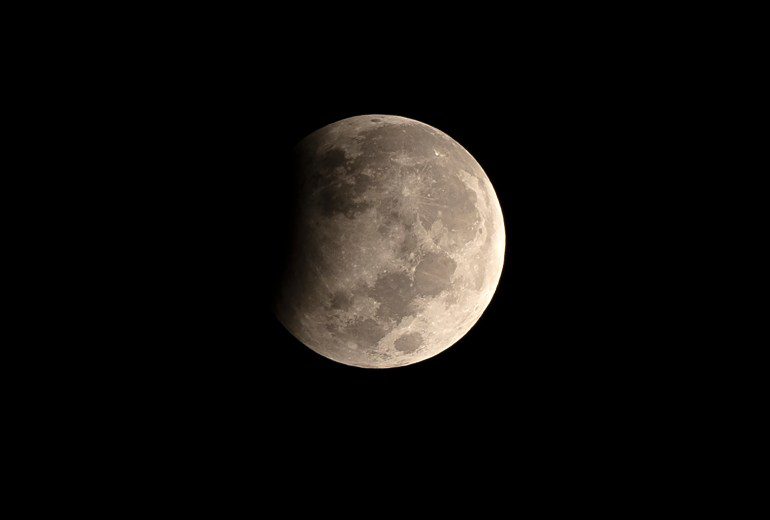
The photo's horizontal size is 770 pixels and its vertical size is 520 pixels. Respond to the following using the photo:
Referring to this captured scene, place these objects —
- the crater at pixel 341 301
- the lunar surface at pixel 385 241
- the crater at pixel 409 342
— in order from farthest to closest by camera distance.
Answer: the crater at pixel 409 342 → the crater at pixel 341 301 → the lunar surface at pixel 385 241

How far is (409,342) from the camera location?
13.7ft

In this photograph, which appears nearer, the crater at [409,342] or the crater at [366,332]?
the crater at [366,332]

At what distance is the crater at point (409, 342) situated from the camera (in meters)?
4.10

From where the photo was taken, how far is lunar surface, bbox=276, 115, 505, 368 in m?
3.74

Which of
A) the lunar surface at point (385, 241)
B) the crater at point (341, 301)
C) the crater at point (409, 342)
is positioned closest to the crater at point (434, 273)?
the lunar surface at point (385, 241)

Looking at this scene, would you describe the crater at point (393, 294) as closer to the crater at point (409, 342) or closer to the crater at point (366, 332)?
the crater at point (366, 332)

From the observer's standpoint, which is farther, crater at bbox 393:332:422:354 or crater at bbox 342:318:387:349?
crater at bbox 393:332:422:354

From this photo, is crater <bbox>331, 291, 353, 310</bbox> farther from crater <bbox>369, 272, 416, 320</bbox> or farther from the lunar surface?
crater <bbox>369, 272, 416, 320</bbox>

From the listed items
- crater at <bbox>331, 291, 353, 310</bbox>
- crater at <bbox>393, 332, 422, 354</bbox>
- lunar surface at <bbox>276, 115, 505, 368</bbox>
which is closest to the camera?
lunar surface at <bbox>276, 115, 505, 368</bbox>

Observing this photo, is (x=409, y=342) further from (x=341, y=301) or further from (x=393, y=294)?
(x=341, y=301)

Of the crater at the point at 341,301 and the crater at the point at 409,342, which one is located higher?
the crater at the point at 341,301

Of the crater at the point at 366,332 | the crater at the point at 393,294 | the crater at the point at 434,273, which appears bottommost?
the crater at the point at 366,332

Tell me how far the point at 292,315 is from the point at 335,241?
0.89 m

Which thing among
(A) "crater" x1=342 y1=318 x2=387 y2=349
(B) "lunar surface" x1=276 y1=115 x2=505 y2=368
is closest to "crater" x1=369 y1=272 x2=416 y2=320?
(B) "lunar surface" x1=276 y1=115 x2=505 y2=368
